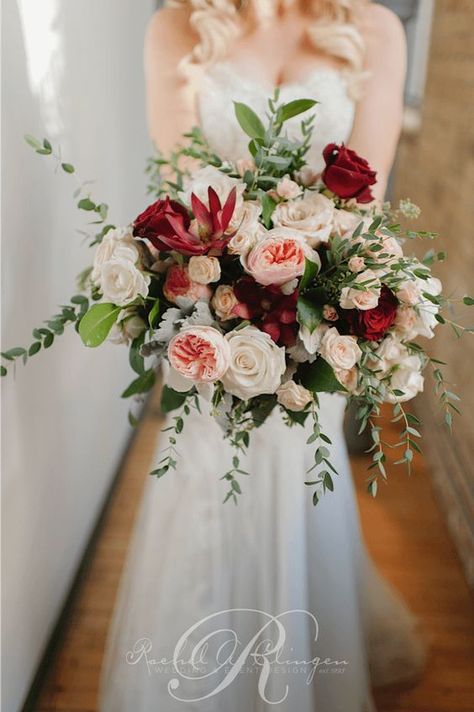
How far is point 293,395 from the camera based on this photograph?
1.03 m

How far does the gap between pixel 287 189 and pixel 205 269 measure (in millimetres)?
219

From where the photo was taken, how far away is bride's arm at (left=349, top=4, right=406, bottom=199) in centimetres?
150

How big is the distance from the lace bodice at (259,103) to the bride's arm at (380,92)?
0.04 meters

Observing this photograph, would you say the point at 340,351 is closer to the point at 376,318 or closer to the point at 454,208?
the point at 376,318

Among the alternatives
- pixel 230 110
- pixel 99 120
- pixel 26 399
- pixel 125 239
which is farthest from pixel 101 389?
pixel 125 239

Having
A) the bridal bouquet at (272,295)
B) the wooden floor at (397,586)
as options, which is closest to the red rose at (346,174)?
the bridal bouquet at (272,295)

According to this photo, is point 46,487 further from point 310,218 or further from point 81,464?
point 310,218

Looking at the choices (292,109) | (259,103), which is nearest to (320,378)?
(292,109)

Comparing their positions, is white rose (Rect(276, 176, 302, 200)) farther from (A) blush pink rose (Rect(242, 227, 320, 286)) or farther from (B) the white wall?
(B) the white wall

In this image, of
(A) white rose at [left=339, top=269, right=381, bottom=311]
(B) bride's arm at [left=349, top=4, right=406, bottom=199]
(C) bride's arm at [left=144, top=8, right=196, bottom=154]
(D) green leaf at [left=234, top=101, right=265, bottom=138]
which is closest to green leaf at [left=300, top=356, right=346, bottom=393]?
(A) white rose at [left=339, top=269, right=381, bottom=311]

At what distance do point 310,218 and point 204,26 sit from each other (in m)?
0.73

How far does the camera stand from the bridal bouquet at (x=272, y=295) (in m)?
0.96

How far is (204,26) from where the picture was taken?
1.50 metres

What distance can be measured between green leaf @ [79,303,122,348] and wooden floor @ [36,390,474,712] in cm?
102
